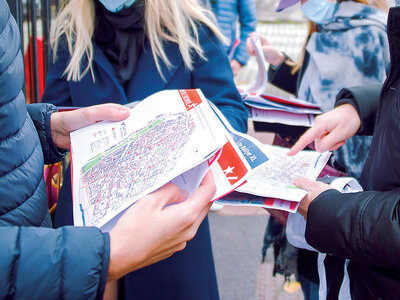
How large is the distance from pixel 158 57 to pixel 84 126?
16.8 inches

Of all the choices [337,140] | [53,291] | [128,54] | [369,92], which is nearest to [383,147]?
[337,140]

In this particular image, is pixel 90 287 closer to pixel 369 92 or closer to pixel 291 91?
pixel 369 92

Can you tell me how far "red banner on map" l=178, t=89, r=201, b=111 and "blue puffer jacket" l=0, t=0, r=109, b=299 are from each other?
416mm

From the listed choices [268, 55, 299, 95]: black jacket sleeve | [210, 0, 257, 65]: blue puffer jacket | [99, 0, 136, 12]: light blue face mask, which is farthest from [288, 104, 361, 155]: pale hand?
[210, 0, 257, 65]: blue puffer jacket

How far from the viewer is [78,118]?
1.24 m

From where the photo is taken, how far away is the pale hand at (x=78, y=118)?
1.17m

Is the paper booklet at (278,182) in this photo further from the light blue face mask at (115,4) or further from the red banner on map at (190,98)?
the light blue face mask at (115,4)

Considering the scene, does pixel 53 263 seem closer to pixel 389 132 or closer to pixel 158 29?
pixel 389 132

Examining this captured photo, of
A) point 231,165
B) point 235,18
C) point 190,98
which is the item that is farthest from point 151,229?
point 235,18

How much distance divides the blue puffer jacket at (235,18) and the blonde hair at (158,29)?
2000mm

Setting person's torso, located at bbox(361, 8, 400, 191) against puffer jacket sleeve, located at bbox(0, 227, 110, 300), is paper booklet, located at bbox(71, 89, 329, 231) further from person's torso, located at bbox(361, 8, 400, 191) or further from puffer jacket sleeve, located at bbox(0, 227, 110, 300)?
person's torso, located at bbox(361, 8, 400, 191)

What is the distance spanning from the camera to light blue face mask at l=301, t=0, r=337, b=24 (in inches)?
75.8

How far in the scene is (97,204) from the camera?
0.88 metres

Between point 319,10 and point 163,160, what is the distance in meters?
1.44
